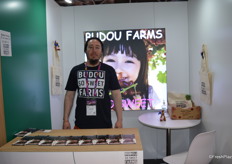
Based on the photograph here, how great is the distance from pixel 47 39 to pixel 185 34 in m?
1.99

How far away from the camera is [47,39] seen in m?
2.72

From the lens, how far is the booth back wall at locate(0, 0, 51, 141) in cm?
169

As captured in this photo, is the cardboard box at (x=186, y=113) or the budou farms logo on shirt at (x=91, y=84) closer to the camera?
the budou farms logo on shirt at (x=91, y=84)

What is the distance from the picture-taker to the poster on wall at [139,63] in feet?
10.7

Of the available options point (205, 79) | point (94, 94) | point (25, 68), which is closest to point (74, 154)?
point (94, 94)

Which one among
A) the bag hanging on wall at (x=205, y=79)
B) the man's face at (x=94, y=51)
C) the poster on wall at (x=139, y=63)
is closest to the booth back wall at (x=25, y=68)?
the man's face at (x=94, y=51)

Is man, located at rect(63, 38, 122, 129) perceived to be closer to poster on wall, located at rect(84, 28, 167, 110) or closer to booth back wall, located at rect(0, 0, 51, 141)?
booth back wall, located at rect(0, 0, 51, 141)

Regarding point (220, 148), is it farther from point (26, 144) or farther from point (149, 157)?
point (26, 144)

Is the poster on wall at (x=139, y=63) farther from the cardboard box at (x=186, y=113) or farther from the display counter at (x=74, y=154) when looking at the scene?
the display counter at (x=74, y=154)

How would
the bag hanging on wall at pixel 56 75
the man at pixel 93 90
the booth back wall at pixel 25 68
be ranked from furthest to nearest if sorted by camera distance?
1. the bag hanging on wall at pixel 56 75
2. the man at pixel 93 90
3. the booth back wall at pixel 25 68

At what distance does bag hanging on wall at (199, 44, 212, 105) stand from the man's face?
4.00 ft

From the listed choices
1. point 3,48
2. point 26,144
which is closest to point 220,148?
point 26,144

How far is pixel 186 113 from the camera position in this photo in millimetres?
2719

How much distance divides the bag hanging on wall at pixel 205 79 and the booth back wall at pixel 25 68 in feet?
6.09
